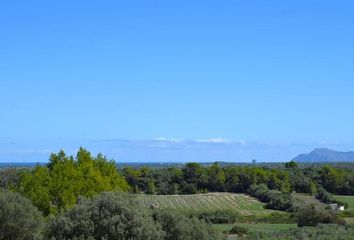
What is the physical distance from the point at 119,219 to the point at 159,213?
7.27 feet

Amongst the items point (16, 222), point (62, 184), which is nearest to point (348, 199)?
point (62, 184)

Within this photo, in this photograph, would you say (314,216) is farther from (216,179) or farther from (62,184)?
(216,179)

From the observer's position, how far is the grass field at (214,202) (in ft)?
322

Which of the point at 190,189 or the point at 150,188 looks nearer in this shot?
the point at 150,188

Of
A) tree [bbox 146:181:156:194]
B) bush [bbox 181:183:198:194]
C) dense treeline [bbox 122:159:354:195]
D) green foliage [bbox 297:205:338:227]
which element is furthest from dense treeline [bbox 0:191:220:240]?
bush [bbox 181:183:198:194]

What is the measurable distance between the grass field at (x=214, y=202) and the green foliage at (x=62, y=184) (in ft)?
161

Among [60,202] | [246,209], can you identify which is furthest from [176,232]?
[246,209]

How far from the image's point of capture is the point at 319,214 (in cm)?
7525

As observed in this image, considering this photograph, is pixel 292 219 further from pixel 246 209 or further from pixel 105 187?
pixel 105 187

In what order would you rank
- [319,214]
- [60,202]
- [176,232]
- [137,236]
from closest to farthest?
[137,236]
[176,232]
[60,202]
[319,214]

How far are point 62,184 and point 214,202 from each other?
67198 millimetres

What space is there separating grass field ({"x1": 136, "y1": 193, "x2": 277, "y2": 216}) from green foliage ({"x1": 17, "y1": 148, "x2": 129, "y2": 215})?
49.0 meters

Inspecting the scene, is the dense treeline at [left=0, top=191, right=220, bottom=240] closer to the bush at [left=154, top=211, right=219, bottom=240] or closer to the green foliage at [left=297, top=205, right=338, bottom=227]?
the bush at [left=154, top=211, right=219, bottom=240]

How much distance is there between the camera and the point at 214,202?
107312 millimetres
